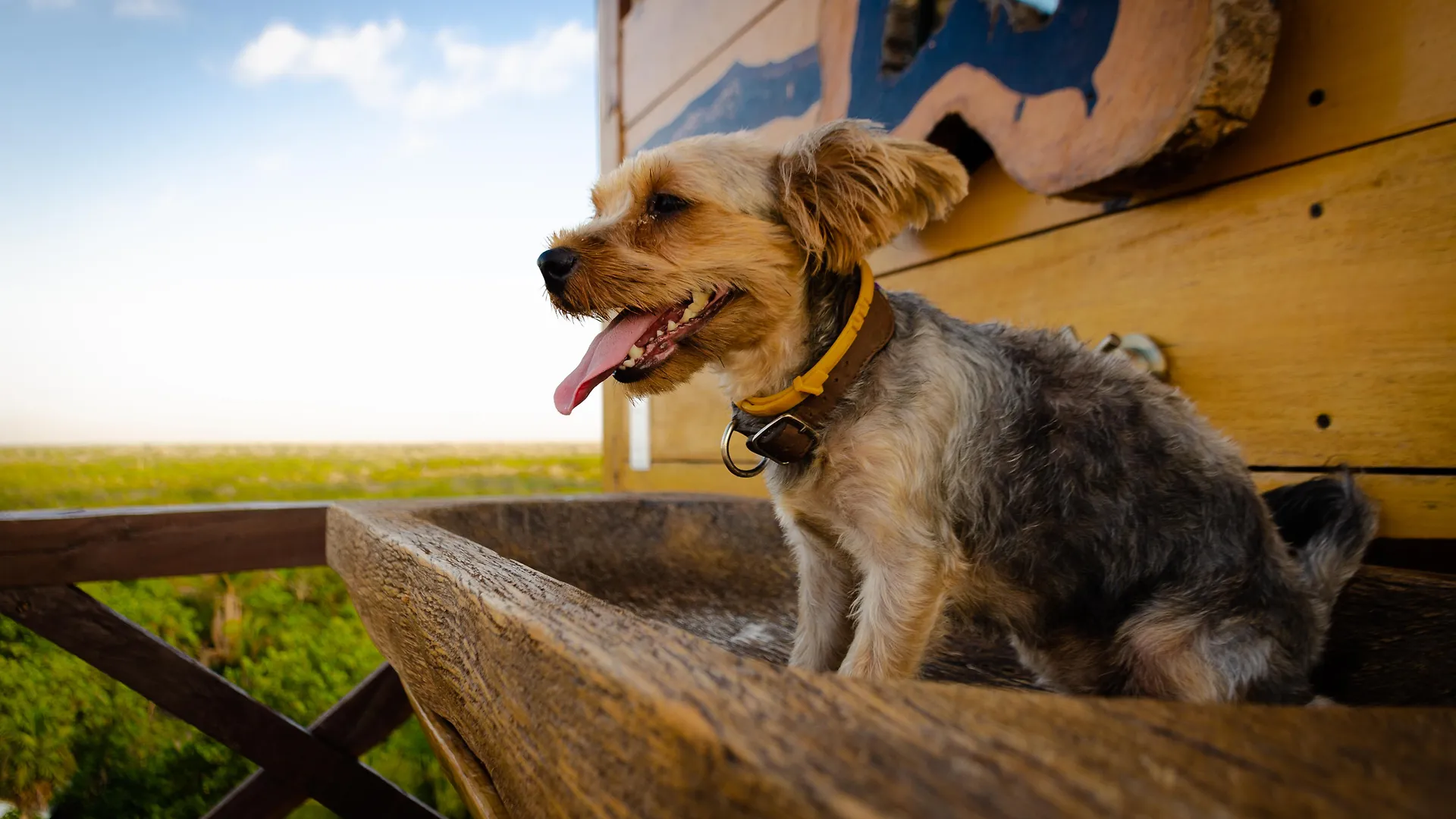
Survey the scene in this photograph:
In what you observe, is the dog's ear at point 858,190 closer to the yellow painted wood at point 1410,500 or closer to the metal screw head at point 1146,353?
the metal screw head at point 1146,353

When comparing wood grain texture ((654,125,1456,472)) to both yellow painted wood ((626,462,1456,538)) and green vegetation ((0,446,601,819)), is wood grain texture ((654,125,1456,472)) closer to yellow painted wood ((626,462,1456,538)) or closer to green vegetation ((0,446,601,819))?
yellow painted wood ((626,462,1456,538))

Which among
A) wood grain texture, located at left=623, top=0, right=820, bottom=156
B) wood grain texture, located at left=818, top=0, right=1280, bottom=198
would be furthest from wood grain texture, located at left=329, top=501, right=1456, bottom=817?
wood grain texture, located at left=623, top=0, right=820, bottom=156

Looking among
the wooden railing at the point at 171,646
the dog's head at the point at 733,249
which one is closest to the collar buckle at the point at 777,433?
the dog's head at the point at 733,249

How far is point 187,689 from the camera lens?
5.81ft

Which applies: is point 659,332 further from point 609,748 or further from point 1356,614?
point 1356,614

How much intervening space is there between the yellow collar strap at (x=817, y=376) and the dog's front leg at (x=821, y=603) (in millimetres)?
194

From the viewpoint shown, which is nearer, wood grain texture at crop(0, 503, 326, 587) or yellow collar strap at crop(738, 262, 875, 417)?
yellow collar strap at crop(738, 262, 875, 417)

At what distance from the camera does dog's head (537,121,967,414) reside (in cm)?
110

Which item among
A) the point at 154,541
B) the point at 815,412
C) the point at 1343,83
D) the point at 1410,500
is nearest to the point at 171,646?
the point at 154,541

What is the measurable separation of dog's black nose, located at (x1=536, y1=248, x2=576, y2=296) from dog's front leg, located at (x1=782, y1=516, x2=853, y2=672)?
0.48 m

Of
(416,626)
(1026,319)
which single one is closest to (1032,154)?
(1026,319)

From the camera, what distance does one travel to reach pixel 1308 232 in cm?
121

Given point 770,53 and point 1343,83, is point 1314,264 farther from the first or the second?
point 770,53

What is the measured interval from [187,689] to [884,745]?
2.02 metres
